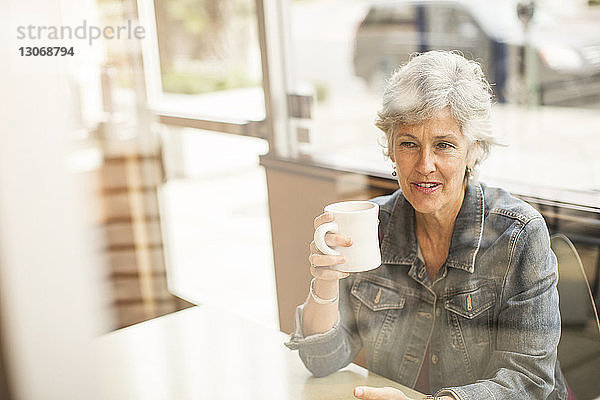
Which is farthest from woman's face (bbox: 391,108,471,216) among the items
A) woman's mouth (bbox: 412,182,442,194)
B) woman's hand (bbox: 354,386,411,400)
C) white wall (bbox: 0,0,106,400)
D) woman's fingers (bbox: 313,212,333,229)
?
white wall (bbox: 0,0,106,400)

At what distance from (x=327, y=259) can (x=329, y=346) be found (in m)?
0.15

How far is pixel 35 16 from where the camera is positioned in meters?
0.82

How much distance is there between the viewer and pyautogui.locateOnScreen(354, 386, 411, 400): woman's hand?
0.91m

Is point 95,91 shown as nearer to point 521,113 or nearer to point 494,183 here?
point 494,183

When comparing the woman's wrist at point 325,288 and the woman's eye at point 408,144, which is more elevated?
the woman's eye at point 408,144

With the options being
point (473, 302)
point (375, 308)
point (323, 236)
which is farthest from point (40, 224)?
point (473, 302)

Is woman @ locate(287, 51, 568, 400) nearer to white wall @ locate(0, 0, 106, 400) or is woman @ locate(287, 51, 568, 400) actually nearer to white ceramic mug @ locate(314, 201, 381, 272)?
white ceramic mug @ locate(314, 201, 381, 272)

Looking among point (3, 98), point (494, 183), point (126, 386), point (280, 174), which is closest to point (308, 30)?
point (280, 174)

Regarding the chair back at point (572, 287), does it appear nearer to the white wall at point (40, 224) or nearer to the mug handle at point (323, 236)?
the mug handle at point (323, 236)

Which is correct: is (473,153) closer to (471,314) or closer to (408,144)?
(408,144)

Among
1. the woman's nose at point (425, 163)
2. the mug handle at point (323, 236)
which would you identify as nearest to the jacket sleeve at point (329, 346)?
the mug handle at point (323, 236)

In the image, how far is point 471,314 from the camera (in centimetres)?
93

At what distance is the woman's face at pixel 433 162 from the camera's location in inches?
34.2

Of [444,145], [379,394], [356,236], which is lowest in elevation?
[379,394]
